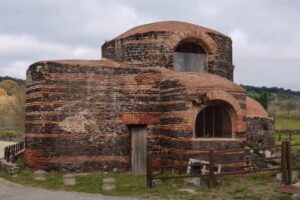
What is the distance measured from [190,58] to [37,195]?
10.0m

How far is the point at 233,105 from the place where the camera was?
17031mm

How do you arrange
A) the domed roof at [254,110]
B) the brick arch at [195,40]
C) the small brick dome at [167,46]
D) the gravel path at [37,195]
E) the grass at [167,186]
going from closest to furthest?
the grass at [167,186] → the gravel path at [37,195] → the small brick dome at [167,46] → the brick arch at [195,40] → the domed roof at [254,110]

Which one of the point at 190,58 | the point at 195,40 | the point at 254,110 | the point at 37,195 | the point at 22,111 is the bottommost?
the point at 37,195

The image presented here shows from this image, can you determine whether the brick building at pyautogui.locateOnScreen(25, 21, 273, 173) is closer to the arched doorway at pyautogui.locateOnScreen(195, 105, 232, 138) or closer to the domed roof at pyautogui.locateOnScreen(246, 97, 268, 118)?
the arched doorway at pyautogui.locateOnScreen(195, 105, 232, 138)

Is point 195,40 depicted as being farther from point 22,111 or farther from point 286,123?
point 286,123

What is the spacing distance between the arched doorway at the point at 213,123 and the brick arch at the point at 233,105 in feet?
0.87

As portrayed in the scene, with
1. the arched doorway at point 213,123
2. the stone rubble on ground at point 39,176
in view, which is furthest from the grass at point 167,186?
the arched doorway at point 213,123

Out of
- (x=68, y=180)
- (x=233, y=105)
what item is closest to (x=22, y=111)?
(x=68, y=180)

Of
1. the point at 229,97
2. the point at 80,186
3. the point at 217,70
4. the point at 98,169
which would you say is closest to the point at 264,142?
the point at 217,70

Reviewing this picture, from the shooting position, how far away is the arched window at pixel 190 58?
2019 cm

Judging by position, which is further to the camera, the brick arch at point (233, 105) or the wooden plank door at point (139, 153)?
the wooden plank door at point (139, 153)

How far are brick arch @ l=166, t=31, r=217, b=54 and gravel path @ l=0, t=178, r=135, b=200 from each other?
875 centimetres

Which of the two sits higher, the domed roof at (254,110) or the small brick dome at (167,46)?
the small brick dome at (167,46)

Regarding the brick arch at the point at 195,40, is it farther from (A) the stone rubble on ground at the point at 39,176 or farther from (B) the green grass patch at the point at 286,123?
(B) the green grass patch at the point at 286,123
